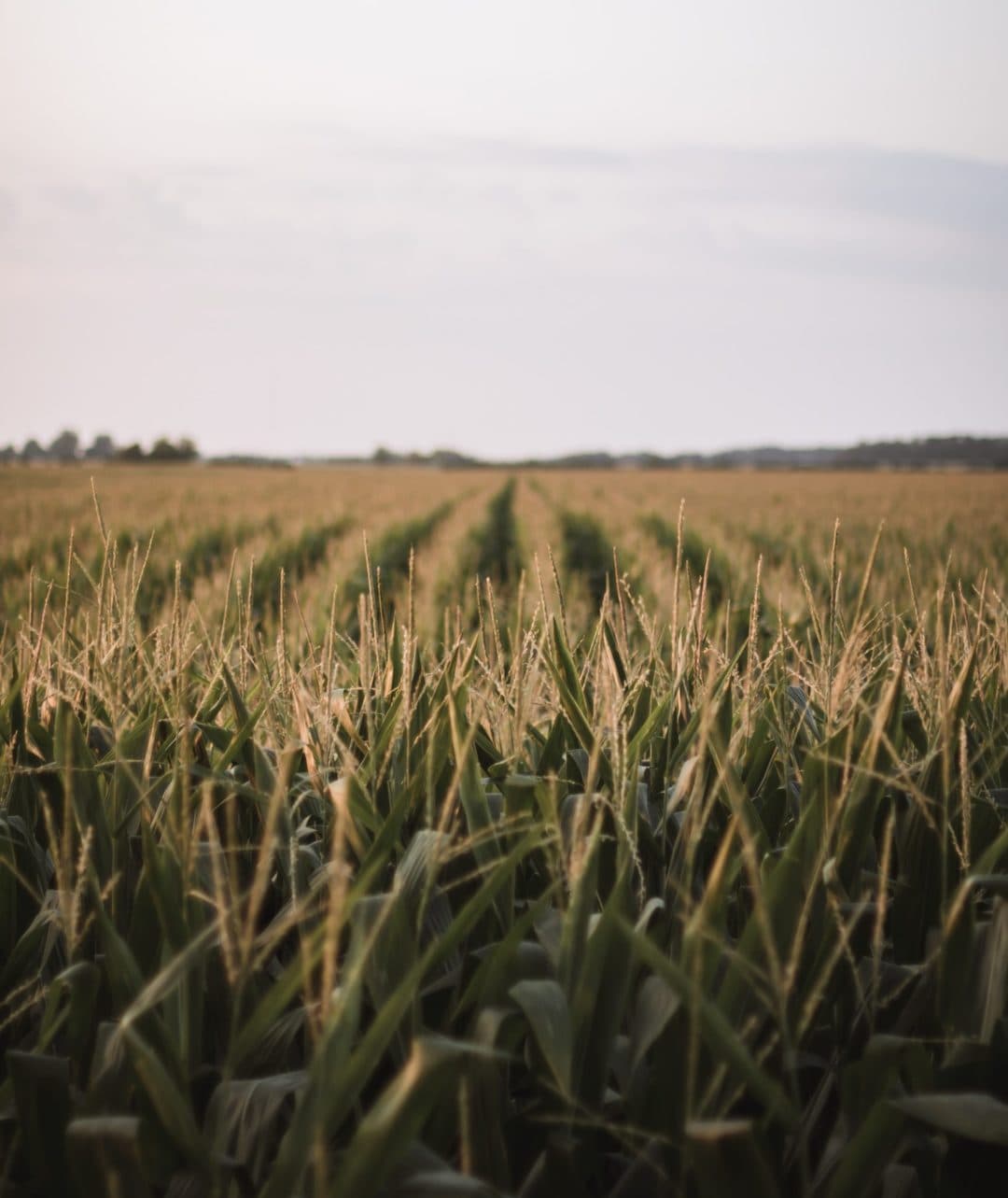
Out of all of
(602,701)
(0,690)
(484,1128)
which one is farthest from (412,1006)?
(0,690)

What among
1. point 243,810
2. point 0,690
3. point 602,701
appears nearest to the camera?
point 602,701

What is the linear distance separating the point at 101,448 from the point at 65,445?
12.8 feet

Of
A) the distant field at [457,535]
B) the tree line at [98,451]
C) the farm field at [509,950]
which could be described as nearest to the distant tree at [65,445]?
the tree line at [98,451]

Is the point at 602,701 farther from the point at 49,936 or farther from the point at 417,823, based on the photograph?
the point at 49,936

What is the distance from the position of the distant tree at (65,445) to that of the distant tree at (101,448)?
4.71 ft

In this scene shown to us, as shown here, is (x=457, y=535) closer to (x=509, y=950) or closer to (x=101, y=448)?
(x=509, y=950)

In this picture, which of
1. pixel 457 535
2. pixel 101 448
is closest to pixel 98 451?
pixel 101 448

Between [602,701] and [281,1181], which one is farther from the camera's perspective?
[602,701]

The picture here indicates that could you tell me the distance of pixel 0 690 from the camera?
2.61 meters

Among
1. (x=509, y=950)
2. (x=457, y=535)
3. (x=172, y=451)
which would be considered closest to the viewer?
(x=509, y=950)

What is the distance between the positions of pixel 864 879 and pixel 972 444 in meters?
120

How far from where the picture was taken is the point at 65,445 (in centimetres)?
11475

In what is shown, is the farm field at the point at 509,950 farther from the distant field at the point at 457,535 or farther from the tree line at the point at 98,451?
the tree line at the point at 98,451

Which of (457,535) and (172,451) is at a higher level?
(172,451)
